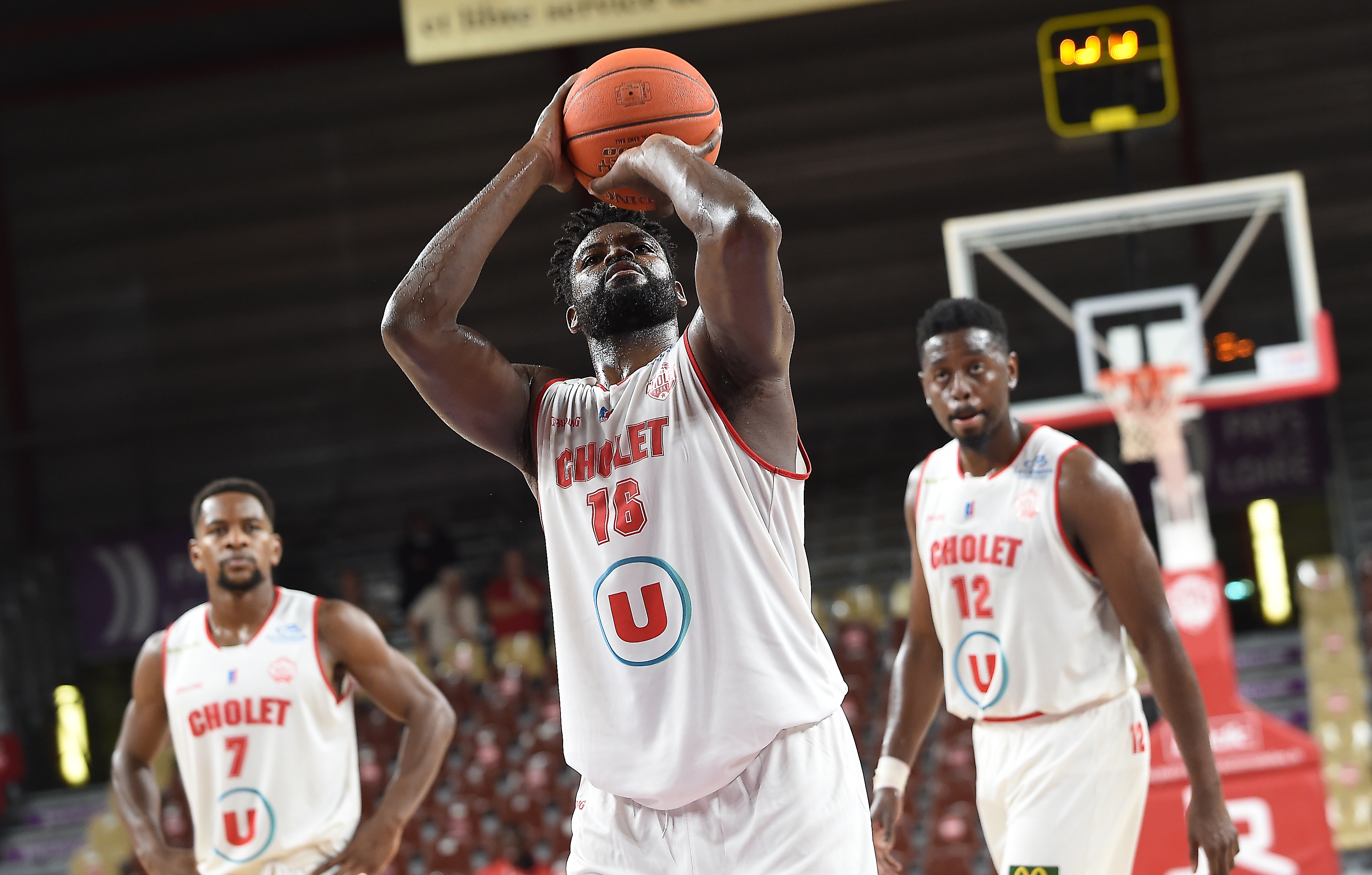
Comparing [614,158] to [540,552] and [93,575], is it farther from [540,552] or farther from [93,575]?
[93,575]

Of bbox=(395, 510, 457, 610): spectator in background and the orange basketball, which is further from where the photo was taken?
bbox=(395, 510, 457, 610): spectator in background

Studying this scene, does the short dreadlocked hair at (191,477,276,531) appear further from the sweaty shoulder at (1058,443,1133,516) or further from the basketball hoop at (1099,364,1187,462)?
the basketball hoop at (1099,364,1187,462)

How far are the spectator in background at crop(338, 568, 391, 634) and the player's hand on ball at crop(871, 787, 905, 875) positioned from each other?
883 cm

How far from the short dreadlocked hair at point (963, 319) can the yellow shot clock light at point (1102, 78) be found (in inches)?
187

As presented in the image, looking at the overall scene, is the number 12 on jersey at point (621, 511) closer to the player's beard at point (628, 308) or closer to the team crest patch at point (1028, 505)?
the player's beard at point (628, 308)

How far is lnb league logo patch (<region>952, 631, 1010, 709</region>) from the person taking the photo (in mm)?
3930

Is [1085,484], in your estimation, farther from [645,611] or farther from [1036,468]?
[645,611]

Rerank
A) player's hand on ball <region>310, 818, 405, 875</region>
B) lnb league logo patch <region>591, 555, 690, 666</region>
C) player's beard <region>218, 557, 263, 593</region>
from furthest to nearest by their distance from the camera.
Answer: player's beard <region>218, 557, 263, 593</region> < player's hand on ball <region>310, 818, 405, 875</region> < lnb league logo patch <region>591, 555, 690, 666</region>

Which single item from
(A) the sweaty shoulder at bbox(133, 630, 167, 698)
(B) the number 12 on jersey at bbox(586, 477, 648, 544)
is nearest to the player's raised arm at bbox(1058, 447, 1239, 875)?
(B) the number 12 on jersey at bbox(586, 477, 648, 544)

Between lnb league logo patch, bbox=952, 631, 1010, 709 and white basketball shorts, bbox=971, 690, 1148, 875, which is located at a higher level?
lnb league logo patch, bbox=952, 631, 1010, 709

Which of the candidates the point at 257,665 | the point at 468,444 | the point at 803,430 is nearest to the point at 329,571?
the point at 468,444

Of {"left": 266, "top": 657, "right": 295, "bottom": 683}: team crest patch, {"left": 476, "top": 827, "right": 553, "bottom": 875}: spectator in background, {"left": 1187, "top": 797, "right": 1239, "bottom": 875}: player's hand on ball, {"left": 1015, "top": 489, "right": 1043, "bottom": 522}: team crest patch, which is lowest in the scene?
{"left": 476, "top": 827, "right": 553, "bottom": 875}: spectator in background

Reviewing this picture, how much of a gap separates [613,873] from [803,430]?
12.7 m

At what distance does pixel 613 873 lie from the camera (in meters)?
2.53
